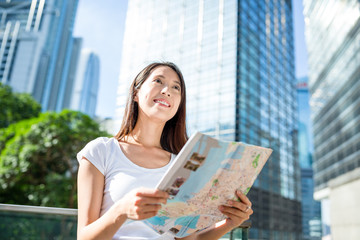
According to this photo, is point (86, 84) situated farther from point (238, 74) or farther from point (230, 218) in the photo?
point (230, 218)

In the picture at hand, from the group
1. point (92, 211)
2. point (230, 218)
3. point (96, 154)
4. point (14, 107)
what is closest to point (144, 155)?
point (96, 154)

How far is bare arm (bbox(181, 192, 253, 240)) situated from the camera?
4.03 feet

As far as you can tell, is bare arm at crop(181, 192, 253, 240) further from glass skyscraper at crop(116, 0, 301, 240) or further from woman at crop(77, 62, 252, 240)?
glass skyscraper at crop(116, 0, 301, 240)

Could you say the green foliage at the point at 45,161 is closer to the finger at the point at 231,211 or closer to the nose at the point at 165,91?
the nose at the point at 165,91

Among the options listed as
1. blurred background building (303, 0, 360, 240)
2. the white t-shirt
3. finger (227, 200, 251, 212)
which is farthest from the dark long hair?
blurred background building (303, 0, 360, 240)

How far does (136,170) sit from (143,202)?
16.2 inches

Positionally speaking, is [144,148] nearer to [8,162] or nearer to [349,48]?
[8,162]

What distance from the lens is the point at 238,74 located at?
24.4 meters

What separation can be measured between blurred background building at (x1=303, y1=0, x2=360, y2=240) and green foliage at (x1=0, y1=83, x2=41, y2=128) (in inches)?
912

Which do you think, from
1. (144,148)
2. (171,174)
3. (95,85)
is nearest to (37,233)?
(144,148)

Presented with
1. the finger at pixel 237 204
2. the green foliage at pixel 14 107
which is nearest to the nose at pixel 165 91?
the finger at pixel 237 204

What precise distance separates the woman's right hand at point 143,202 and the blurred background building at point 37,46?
6409 cm

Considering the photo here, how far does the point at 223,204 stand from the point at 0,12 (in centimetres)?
7950

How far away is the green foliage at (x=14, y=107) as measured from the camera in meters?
17.9
